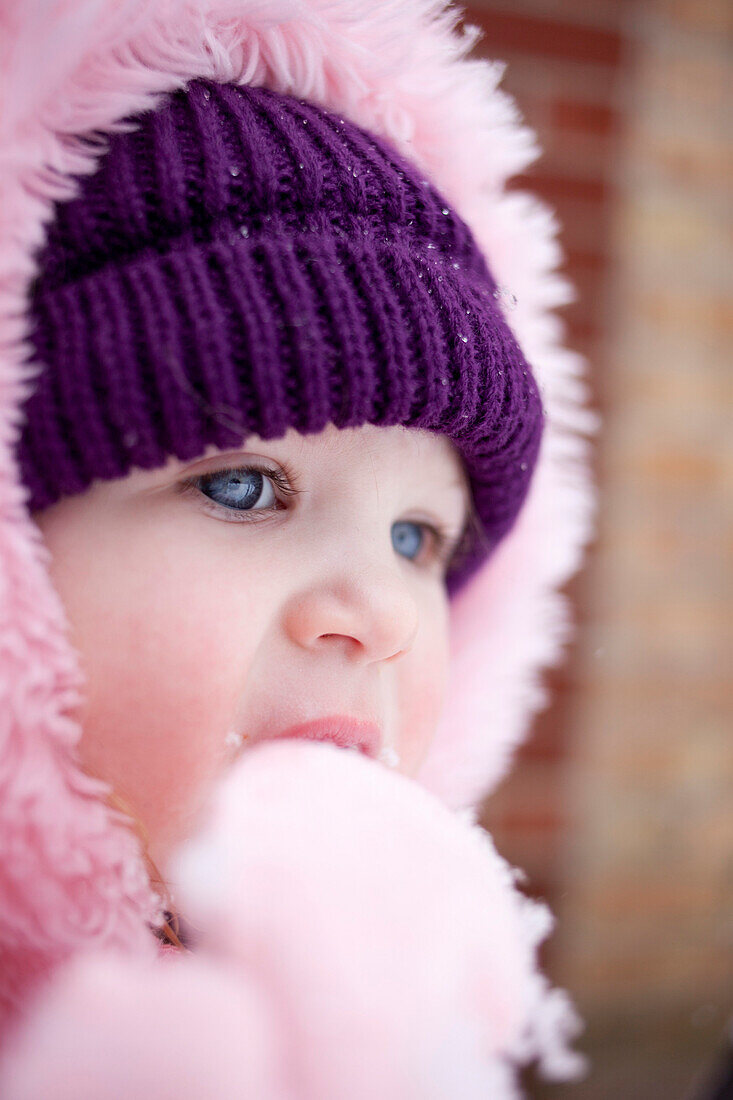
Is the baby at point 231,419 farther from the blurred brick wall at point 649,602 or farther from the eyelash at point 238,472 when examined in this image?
the blurred brick wall at point 649,602

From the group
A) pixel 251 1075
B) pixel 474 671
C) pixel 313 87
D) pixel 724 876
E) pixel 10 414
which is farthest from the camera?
pixel 724 876

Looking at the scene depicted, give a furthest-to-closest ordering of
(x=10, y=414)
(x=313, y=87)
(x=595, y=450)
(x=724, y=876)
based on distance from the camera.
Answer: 1. (x=724, y=876)
2. (x=595, y=450)
3. (x=313, y=87)
4. (x=10, y=414)

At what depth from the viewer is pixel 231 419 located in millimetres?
442

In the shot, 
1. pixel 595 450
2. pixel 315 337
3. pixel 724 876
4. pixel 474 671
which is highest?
pixel 595 450

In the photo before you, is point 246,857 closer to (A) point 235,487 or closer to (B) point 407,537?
(A) point 235,487

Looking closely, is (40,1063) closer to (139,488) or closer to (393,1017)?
(393,1017)

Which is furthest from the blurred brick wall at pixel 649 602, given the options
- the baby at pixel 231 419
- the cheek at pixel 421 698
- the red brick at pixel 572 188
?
the baby at pixel 231 419

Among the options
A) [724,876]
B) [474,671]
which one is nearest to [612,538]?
[724,876]

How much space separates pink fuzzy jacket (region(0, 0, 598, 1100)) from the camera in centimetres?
33

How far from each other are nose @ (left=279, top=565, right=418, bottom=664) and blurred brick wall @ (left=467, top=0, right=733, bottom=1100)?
Answer: 773mm

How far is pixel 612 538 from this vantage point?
4.44ft

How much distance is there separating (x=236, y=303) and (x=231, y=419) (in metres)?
0.06

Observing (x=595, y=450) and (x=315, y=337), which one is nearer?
(x=315, y=337)

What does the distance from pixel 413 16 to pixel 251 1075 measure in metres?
0.55
